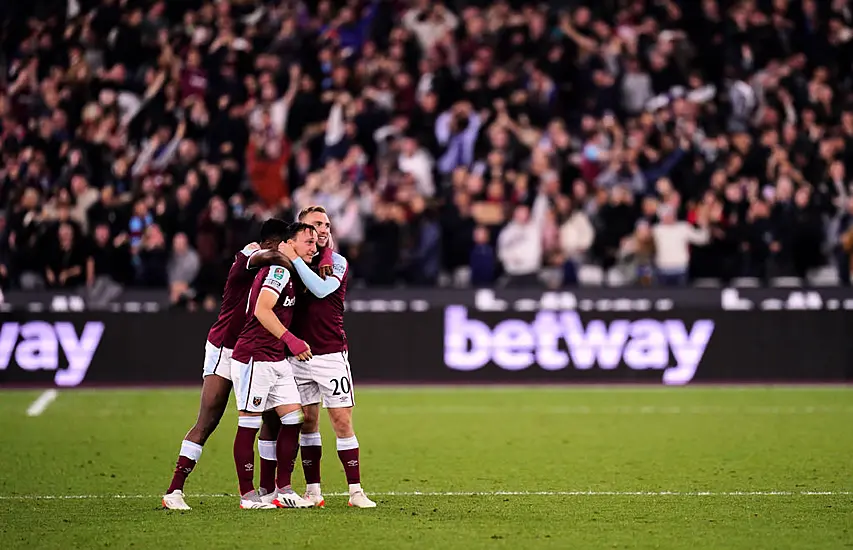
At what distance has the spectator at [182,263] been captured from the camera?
62.9 ft

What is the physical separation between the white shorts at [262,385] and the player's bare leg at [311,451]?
311 millimetres

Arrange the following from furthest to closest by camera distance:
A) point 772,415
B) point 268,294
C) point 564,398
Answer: point 564,398
point 772,415
point 268,294

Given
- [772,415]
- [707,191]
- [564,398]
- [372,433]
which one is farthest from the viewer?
[707,191]

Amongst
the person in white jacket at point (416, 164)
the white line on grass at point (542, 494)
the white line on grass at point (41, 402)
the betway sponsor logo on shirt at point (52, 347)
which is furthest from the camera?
the person in white jacket at point (416, 164)

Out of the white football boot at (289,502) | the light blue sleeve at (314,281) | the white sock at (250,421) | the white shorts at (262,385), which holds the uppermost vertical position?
the light blue sleeve at (314,281)

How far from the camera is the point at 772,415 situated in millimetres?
15906

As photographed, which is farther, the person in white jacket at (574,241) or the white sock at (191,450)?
the person in white jacket at (574,241)

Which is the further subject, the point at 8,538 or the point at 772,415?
the point at 772,415

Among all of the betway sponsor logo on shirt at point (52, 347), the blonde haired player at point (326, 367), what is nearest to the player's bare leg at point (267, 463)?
the blonde haired player at point (326, 367)

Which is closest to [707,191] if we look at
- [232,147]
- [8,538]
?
[232,147]

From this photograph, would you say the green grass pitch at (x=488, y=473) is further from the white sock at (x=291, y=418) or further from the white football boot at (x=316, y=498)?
the white sock at (x=291, y=418)

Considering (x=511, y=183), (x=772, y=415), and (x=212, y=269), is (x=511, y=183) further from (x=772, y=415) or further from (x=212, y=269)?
(x=772, y=415)

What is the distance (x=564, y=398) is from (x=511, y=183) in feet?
12.1

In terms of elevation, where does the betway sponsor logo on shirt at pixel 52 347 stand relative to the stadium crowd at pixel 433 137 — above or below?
below
